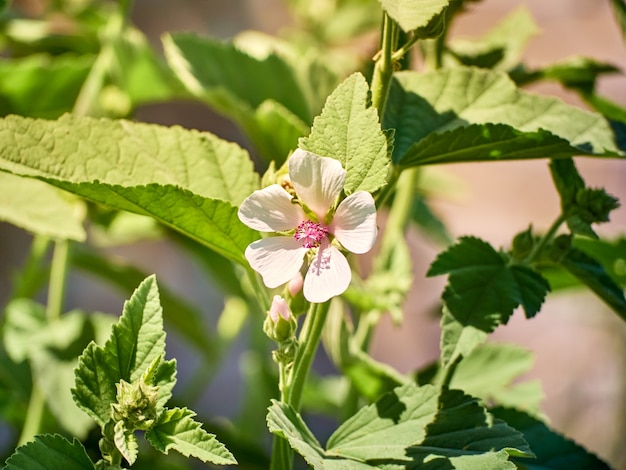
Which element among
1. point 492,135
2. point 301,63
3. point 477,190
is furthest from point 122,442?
point 477,190

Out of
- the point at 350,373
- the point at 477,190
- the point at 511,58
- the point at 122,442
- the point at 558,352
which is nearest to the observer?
the point at 122,442

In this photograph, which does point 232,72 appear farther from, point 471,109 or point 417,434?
point 417,434

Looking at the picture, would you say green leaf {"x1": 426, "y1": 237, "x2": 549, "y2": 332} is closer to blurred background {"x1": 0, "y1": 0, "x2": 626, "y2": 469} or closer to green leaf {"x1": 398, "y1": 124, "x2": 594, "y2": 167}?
green leaf {"x1": 398, "y1": 124, "x2": 594, "y2": 167}

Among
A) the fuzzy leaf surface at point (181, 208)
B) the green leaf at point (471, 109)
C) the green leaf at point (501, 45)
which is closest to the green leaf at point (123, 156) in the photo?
the fuzzy leaf surface at point (181, 208)

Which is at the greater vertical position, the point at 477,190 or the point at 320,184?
the point at 320,184

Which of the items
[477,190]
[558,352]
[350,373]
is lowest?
[558,352]

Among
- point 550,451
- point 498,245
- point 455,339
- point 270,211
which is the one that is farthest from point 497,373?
point 498,245

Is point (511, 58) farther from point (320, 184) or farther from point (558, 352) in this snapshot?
point (558, 352)

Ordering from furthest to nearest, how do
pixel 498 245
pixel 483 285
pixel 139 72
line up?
pixel 498 245 → pixel 139 72 → pixel 483 285
